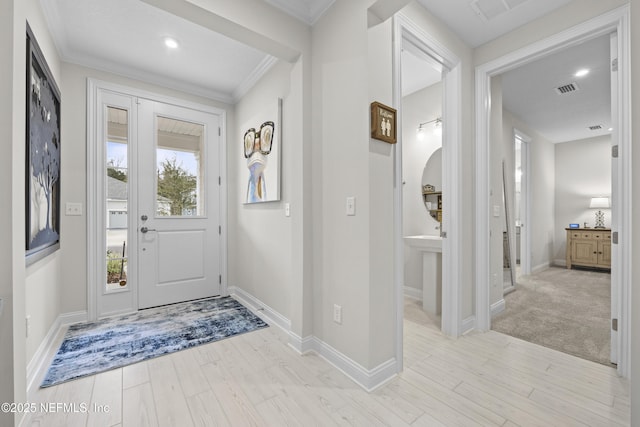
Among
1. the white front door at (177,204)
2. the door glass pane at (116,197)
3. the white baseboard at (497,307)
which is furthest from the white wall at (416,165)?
the door glass pane at (116,197)

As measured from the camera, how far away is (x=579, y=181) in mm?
5660

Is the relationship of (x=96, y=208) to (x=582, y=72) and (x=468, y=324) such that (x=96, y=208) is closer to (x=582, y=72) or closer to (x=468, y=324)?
(x=468, y=324)

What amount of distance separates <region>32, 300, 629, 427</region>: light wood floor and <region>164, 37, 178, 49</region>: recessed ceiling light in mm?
2693

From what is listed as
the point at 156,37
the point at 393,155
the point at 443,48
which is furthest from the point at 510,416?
the point at 156,37

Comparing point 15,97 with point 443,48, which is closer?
point 15,97

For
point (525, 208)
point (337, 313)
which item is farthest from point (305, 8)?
point (525, 208)

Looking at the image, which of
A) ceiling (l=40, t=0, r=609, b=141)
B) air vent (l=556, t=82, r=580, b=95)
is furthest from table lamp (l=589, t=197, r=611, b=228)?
air vent (l=556, t=82, r=580, b=95)

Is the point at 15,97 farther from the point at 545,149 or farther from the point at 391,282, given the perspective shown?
the point at 545,149

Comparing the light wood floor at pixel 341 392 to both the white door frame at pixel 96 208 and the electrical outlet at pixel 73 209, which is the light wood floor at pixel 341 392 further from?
the electrical outlet at pixel 73 209

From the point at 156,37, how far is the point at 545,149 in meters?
6.88

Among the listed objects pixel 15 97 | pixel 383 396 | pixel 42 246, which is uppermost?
pixel 15 97

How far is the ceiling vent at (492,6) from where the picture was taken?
2.04 meters

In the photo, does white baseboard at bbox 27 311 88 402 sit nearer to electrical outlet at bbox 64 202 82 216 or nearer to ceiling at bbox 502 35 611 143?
electrical outlet at bbox 64 202 82 216

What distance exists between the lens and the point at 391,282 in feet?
6.00
